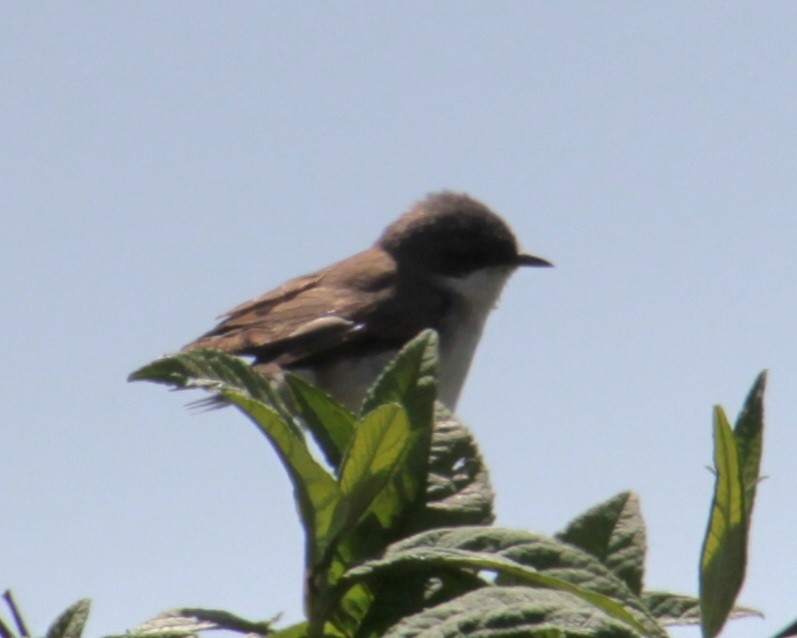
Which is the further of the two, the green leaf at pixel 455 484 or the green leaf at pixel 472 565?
the green leaf at pixel 455 484

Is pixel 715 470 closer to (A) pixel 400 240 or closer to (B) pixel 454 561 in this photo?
(B) pixel 454 561

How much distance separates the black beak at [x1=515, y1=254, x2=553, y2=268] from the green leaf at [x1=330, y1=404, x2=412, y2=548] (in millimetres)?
10960

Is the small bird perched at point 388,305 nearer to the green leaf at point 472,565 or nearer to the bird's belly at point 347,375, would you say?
the bird's belly at point 347,375

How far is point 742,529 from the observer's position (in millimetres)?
1271

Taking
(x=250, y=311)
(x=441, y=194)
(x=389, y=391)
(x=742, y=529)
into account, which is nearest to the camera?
(x=742, y=529)

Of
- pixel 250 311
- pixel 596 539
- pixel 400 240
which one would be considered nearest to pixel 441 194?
pixel 400 240

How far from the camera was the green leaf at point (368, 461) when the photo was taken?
4.26 feet

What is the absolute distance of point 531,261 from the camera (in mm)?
12227

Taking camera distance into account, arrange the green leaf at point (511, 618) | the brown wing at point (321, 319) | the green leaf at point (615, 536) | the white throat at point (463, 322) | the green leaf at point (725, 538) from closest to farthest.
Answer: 1. the green leaf at point (511, 618)
2. the green leaf at point (725, 538)
3. the green leaf at point (615, 536)
4. the brown wing at point (321, 319)
5. the white throat at point (463, 322)

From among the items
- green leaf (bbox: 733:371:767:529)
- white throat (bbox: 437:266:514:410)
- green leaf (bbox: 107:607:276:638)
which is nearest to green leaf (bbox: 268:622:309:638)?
green leaf (bbox: 107:607:276:638)

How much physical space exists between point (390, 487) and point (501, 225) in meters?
10.9

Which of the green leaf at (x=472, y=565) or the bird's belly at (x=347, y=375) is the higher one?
the green leaf at (x=472, y=565)

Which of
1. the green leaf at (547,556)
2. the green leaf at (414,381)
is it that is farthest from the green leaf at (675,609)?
the green leaf at (414,381)

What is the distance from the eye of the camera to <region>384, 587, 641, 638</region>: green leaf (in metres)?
1.09
